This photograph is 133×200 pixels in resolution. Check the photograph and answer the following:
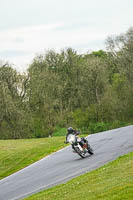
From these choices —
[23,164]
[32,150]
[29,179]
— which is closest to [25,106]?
[32,150]

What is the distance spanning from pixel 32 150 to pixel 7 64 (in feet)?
106

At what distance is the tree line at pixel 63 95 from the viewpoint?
6288 cm

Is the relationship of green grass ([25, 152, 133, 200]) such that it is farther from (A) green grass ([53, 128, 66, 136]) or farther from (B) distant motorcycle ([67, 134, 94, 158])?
(A) green grass ([53, 128, 66, 136])

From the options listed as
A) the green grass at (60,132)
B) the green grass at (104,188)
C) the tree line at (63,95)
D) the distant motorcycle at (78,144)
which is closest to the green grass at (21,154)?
the distant motorcycle at (78,144)

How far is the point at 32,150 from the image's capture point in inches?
1387

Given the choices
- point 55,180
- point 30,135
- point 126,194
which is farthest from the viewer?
point 30,135

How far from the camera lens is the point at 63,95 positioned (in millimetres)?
70125

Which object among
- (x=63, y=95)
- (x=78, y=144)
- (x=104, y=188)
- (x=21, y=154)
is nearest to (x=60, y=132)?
(x=63, y=95)

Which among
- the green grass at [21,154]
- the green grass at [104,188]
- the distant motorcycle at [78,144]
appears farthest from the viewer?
the green grass at [21,154]

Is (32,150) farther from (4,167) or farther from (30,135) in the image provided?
(30,135)

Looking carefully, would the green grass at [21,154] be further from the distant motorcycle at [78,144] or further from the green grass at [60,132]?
the green grass at [60,132]

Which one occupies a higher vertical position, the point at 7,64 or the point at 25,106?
the point at 7,64

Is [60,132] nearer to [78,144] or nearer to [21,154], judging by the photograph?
[21,154]

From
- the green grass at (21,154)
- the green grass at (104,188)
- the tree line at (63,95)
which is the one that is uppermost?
the tree line at (63,95)
